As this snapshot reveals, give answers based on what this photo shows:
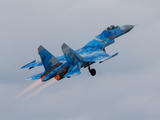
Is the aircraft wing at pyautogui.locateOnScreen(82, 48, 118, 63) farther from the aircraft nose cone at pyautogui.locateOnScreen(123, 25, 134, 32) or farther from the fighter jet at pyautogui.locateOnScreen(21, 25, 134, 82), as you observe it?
the aircraft nose cone at pyautogui.locateOnScreen(123, 25, 134, 32)

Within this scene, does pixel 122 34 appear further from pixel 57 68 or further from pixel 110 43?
pixel 57 68

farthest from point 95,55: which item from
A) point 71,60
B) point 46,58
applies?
point 46,58

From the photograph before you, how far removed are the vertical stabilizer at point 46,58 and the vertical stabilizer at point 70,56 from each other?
6.18 feet

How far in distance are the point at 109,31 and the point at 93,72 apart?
7.99 m

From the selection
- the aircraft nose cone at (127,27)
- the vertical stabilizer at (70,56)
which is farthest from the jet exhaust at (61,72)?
the aircraft nose cone at (127,27)

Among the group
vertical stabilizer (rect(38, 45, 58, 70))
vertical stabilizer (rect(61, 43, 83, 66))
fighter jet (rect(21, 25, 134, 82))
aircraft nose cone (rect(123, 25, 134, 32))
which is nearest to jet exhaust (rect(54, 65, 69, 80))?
fighter jet (rect(21, 25, 134, 82))

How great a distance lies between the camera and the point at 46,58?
4156 cm

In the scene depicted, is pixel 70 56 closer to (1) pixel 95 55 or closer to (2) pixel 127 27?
(1) pixel 95 55

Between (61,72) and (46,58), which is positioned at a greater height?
(46,58)

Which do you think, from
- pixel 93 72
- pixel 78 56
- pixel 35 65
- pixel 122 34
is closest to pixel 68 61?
pixel 78 56

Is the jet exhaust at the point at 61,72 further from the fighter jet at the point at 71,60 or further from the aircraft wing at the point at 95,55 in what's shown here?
the aircraft wing at the point at 95,55

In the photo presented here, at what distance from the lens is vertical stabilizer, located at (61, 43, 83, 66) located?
4084cm

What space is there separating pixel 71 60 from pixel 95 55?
14.2 feet

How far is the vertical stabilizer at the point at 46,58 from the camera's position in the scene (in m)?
41.4
